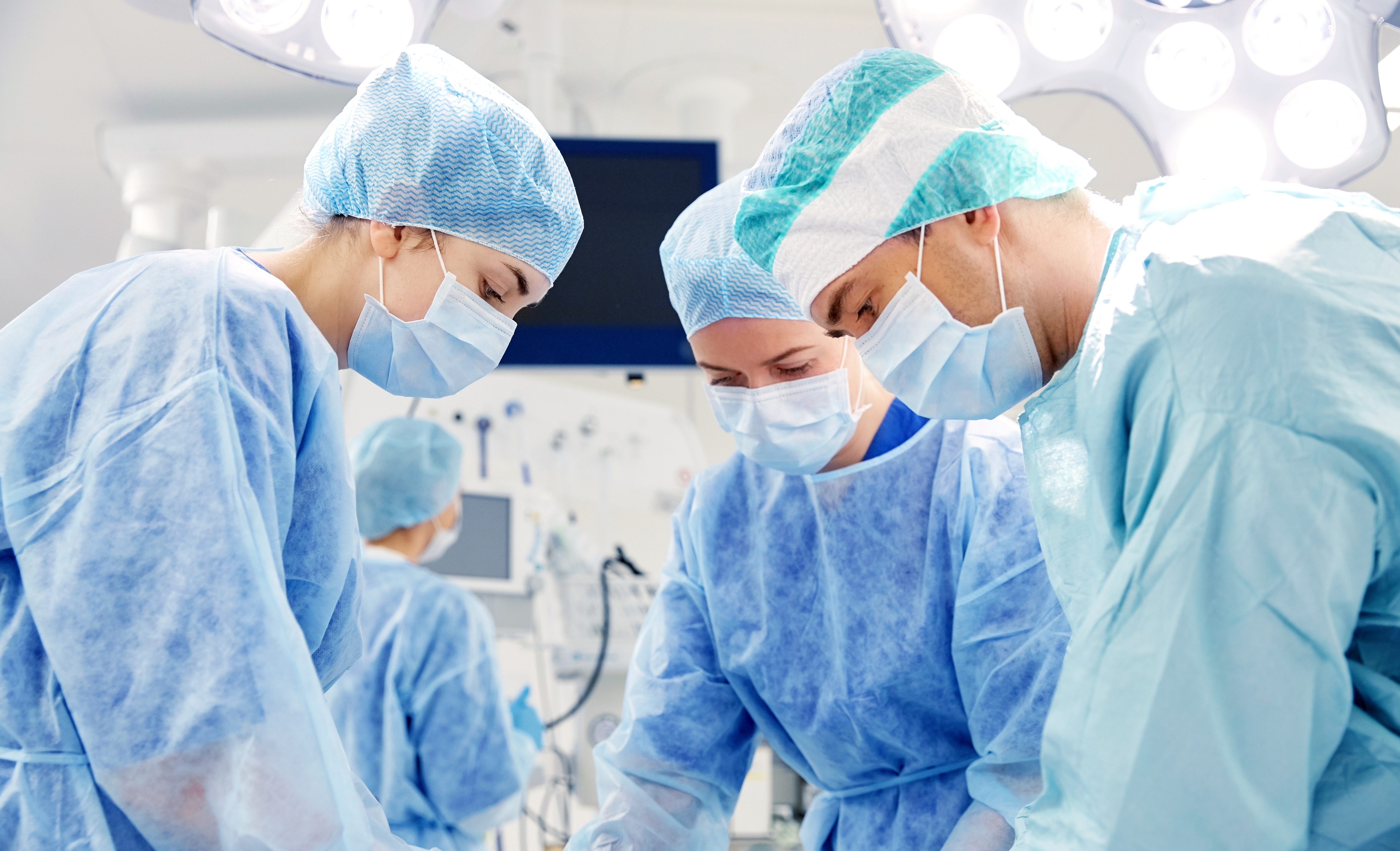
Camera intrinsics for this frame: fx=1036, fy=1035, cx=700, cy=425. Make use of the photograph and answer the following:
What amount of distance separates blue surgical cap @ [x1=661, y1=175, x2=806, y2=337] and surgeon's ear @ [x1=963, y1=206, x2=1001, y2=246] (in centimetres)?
33

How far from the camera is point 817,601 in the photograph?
1.35 m

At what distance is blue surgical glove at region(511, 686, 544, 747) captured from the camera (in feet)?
8.32

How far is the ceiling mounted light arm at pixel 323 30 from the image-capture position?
1357mm

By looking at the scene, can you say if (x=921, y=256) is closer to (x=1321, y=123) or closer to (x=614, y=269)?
(x=1321, y=123)

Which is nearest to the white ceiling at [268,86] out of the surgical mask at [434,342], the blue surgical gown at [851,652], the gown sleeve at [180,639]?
the surgical mask at [434,342]

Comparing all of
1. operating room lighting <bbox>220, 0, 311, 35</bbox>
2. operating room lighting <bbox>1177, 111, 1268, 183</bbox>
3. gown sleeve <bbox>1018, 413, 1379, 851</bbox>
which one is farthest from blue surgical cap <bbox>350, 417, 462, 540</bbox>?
gown sleeve <bbox>1018, 413, 1379, 851</bbox>

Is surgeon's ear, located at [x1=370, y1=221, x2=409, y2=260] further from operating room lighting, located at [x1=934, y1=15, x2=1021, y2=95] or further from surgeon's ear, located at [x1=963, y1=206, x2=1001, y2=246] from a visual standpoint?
operating room lighting, located at [x1=934, y1=15, x2=1021, y2=95]

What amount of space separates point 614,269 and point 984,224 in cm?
135

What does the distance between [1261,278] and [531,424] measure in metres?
2.54

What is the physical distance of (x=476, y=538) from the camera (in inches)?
117

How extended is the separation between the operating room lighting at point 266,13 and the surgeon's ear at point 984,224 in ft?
3.11

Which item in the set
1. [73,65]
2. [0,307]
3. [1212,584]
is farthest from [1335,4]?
[0,307]

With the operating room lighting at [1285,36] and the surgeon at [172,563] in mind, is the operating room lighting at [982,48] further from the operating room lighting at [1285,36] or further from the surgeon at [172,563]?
the surgeon at [172,563]

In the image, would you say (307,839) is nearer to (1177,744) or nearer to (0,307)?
(1177,744)
